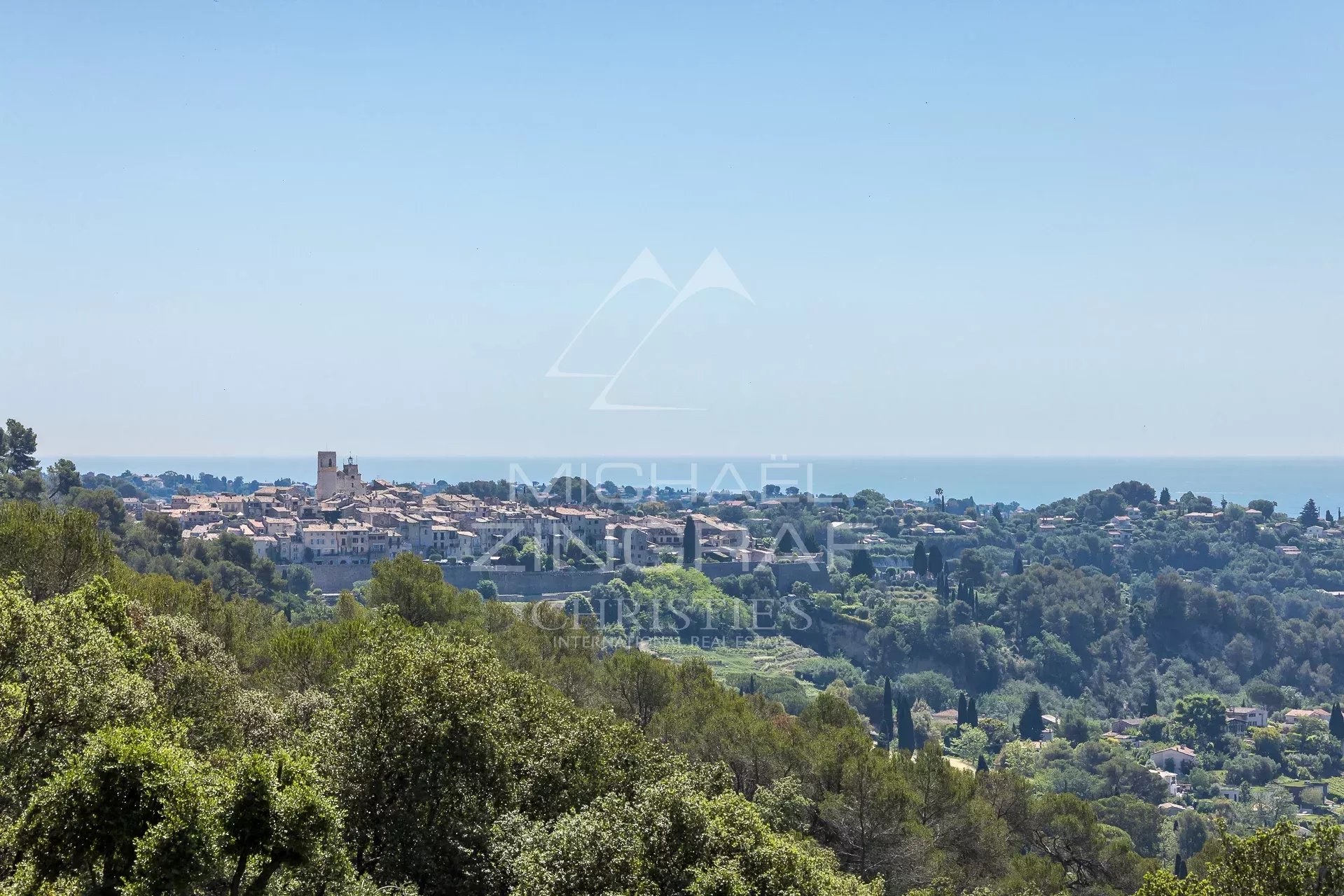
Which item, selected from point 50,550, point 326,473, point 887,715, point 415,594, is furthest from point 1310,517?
point 50,550

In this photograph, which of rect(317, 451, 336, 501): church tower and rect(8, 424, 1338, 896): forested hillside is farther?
rect(317, 451, 336, 501): church tower

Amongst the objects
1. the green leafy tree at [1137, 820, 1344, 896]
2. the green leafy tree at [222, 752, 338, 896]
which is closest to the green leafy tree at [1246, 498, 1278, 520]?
the green leafy tree at [1137, 820, 1344, 896]

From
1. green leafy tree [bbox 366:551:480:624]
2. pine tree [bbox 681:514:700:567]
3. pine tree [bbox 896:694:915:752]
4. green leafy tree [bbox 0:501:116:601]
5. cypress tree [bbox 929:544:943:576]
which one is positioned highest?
green leafy tree [bbox 0:501:116:601]

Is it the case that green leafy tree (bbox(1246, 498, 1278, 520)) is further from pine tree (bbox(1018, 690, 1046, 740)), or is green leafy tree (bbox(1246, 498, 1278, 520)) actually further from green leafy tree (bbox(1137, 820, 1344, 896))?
green leafy tree (bbox(1137, 820, 1344, 896))

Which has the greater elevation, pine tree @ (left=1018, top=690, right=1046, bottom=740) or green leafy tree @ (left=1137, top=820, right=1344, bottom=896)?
green leafy tree @ (left=1137, top=820, right=1344, bottom=896)

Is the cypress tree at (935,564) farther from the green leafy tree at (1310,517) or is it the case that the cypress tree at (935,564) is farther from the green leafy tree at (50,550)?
the green leafy tree at (50,550)

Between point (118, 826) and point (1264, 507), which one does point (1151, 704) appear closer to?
point (118, 826)
